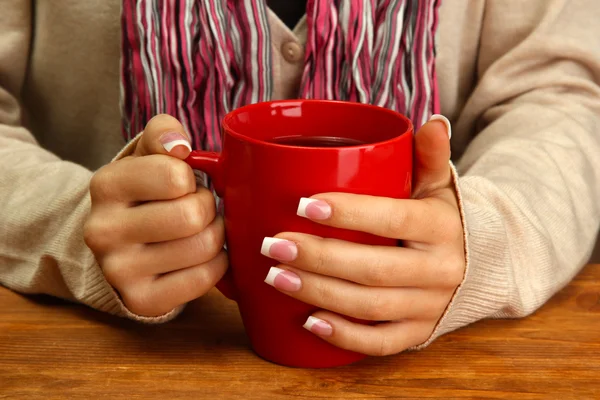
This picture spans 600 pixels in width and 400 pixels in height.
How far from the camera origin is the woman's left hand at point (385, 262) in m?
0.47

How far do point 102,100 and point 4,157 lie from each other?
27 cm

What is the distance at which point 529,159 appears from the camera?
2.50ft

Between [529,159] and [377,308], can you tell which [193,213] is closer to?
[377,308]

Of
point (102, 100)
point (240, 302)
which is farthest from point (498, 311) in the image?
point (102, 100)

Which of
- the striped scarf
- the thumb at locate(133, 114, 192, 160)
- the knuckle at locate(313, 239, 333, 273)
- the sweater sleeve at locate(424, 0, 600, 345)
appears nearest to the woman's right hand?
the thumb at locate(133, 114, 192, 160)

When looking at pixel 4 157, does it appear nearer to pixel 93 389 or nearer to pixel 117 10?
pixel 117 10

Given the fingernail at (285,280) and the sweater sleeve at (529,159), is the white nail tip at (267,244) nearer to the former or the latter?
the fingernail at (285,280)

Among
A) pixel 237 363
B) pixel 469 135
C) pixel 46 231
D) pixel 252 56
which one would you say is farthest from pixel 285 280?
pixel 469 135

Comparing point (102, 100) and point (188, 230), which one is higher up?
point (188, 230)

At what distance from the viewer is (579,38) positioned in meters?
0.90

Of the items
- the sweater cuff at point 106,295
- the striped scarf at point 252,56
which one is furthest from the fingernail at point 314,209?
the striped scarf at point 252,56

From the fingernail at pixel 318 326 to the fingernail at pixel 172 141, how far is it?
0.17 m

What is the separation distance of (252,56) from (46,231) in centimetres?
37

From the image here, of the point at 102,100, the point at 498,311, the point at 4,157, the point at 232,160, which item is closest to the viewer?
the point at 232,160
